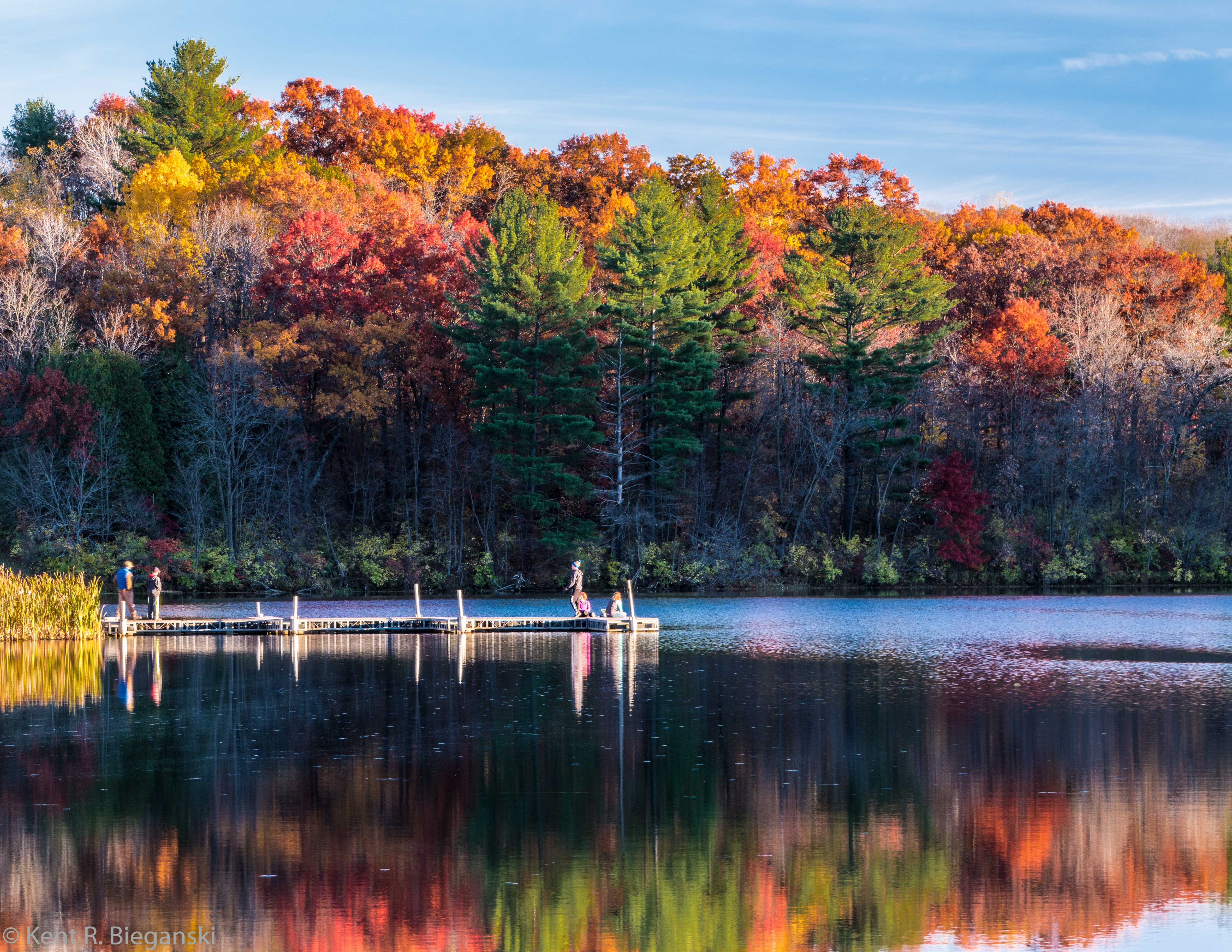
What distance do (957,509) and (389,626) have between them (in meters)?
26.0

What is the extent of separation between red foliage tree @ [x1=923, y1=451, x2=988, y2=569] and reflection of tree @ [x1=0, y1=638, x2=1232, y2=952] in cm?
3093

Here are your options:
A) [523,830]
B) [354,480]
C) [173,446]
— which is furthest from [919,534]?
[523,830]

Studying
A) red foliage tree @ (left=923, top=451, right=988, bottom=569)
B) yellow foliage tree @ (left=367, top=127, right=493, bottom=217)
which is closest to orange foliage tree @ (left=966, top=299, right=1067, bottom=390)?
red foliage tree @ (left=923, top=451, right=988, bottom=569)

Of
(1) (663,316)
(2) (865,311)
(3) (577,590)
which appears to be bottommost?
(3) (577,590)

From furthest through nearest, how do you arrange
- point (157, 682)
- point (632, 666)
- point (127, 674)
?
point (632, 666) → point (127, 674) → point (157, 682)

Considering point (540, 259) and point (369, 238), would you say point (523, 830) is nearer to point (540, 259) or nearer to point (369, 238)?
point (540, 259)

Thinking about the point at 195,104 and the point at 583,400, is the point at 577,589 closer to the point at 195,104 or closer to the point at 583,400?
the point at 583,400

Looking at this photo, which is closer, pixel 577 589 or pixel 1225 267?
pixel 577 589

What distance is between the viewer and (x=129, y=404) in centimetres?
4978

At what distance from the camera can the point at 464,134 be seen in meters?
72.2

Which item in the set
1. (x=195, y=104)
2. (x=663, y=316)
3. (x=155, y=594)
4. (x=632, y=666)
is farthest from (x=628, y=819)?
(x=195, y=104)

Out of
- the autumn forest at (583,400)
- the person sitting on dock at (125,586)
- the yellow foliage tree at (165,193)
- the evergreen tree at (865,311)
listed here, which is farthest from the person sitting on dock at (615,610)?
the yellow foliage tree at (165,193)

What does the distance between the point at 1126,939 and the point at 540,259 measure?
42.5 metres

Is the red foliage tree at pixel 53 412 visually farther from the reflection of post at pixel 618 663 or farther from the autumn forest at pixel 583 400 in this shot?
the reflection of post at pixel 618 663
